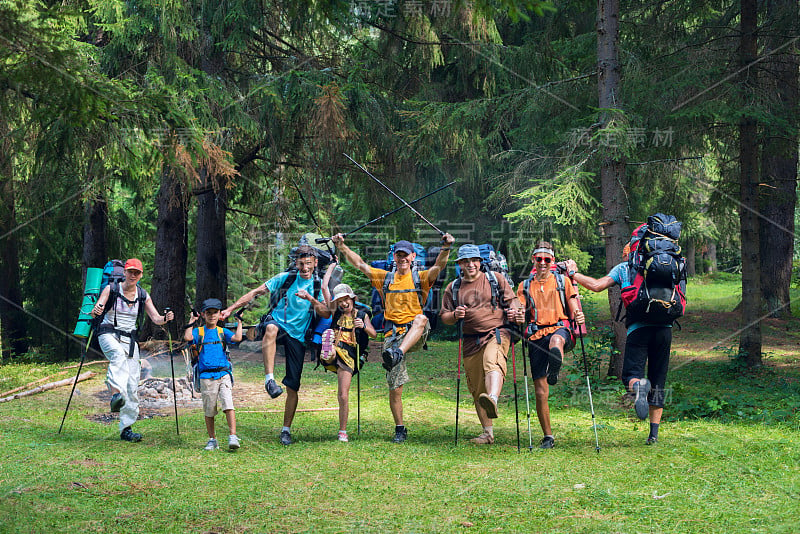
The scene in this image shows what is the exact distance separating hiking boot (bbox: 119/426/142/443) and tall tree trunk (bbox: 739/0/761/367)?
9.56 m

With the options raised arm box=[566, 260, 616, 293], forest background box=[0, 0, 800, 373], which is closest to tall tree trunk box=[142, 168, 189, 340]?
forest background box=[0, 0, 800, 373]

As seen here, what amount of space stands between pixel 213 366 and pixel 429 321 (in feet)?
7.91

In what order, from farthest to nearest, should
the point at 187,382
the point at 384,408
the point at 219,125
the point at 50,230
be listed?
the point at 50,230 → the point at 219,125 → the point at 187,382 → the point at 384,408

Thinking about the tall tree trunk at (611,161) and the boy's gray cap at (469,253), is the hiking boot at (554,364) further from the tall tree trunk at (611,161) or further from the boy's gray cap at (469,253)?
the tall tree trunk at (611,161)

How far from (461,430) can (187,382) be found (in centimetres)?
512

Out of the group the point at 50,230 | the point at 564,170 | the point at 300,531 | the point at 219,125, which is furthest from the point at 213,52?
the point at 300,531

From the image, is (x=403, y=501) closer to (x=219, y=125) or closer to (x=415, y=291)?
(x=415, y=291)

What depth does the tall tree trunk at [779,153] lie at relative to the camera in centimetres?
1190

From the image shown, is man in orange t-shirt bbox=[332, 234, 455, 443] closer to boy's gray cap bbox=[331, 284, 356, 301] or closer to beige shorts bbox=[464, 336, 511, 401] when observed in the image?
boy's gray cap bbox=[331, 284, 356, 301]

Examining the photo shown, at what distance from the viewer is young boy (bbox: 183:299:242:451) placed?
8.09 metres

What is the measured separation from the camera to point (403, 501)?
601 centimetres

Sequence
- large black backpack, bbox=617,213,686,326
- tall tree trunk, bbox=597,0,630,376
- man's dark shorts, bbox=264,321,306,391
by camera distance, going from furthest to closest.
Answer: tall tree trunk, bbox=597,0,630,376 < man's dark shorts, bbox=264,321,306,391 < large black backpack, bbox=617,213,686,326

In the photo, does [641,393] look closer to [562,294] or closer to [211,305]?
[562,294]

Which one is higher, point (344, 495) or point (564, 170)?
point (564, 170)
